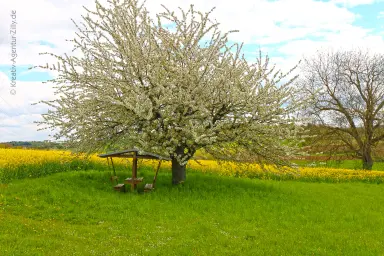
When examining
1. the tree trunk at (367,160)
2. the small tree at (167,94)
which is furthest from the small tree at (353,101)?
the small tree at (167,94)

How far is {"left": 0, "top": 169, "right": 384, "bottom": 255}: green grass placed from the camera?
330 inches

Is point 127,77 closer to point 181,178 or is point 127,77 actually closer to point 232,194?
point 181,178

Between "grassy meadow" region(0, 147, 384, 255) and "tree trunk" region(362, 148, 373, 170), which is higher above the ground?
"tree trunk" region(362, 148, 373, 170)

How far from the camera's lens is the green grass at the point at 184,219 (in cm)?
838

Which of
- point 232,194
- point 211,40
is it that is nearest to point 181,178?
point 232,194

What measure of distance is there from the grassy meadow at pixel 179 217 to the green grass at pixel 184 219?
0.03 m

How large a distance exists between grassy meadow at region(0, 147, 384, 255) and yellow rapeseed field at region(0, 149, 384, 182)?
0.98 ft

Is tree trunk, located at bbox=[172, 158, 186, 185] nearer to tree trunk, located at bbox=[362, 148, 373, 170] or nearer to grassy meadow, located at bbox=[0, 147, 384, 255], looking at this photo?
grassy meadow, located at bbox=[0, 147, 384, 255]

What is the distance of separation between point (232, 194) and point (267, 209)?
7.35 ft

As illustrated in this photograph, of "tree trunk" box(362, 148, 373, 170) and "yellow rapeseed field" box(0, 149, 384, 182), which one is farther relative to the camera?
"tree trunk" box(362, 148, 373, 170)

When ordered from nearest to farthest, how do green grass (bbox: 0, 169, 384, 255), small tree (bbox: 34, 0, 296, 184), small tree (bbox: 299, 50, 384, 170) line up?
1. green grass (bbox: 0, 169, 384, 255)
2. small tree (bbox: 34, 0, 296, 184)
3. small tree (bbox: 299, 50, 384, 170)

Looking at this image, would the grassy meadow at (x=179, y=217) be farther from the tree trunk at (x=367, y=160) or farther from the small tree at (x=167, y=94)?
the tree trunk at (x=367, y=160)

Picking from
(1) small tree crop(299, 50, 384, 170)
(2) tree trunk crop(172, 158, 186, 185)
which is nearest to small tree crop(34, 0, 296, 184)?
(2) tree trunk crop(172, 158, 186, 185)

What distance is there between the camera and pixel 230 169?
21781 millimetres
